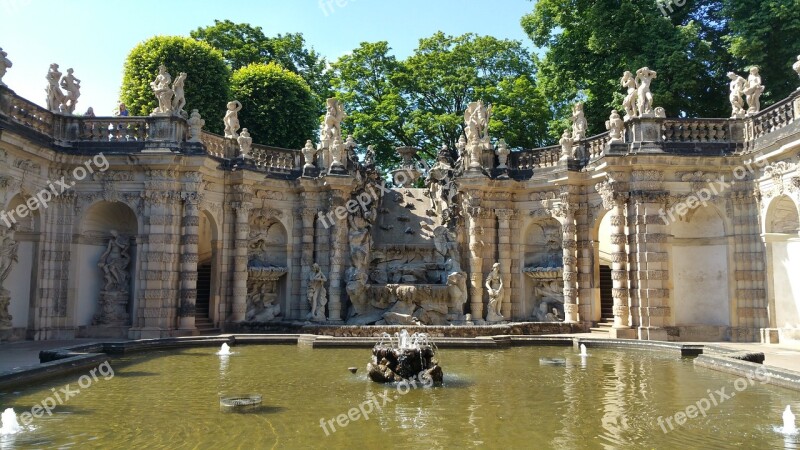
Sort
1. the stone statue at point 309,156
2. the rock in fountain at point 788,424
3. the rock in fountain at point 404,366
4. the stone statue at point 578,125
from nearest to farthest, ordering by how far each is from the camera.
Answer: the rock in fountain at point 788,424 → the rock in fountain at point 404,366 → the stone statue at point 578,125 → the stone statue at point 309,156

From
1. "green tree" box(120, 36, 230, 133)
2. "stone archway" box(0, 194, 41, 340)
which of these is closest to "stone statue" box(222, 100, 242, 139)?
"stone archway" box(0, 194, 41, 340)

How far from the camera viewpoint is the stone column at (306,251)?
79.0ft

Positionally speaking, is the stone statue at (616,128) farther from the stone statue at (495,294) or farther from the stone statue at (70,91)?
the stone statue at (70,91)

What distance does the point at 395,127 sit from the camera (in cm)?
3709

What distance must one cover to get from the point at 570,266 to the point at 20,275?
18.7 metres

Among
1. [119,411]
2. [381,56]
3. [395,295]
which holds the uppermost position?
[381,56]

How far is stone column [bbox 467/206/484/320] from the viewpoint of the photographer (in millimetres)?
23547

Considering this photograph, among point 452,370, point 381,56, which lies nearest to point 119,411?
point 452,370

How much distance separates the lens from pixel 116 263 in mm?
21500

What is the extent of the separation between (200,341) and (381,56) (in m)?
24.6

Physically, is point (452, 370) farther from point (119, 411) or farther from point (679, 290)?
point (679, 290)

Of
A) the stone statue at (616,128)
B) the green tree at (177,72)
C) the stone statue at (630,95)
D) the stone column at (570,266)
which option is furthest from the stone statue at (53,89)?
the stone statue at (630,95)

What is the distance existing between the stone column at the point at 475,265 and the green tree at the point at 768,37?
40.0 ft

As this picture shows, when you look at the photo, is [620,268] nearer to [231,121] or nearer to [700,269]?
[700,269]
